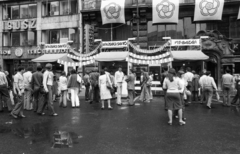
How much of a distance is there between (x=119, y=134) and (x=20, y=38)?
21534 mm

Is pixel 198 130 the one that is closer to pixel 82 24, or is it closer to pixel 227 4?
pixel 227 4

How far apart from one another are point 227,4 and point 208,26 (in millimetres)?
2319

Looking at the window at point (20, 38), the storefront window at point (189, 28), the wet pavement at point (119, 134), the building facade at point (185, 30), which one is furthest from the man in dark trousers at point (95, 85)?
the window at point (20, 38)

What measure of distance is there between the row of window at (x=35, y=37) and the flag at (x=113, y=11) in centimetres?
432

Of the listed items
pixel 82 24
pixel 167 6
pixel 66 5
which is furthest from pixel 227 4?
pixel 66 5

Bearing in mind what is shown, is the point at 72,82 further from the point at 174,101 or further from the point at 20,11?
the point at 20,11

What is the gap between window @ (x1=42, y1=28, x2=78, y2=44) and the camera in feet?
71.0

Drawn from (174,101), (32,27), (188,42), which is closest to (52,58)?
(32,27)

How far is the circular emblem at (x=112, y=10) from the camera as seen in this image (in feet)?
60.2

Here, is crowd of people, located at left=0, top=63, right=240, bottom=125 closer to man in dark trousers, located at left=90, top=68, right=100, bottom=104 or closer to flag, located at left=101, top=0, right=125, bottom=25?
man in dark trousers, located at left=90, top=68, right=100, bottom=104

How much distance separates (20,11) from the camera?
23.0 meters

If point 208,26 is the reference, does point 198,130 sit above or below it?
below

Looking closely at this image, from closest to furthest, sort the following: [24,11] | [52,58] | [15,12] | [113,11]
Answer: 1. [113,11]
2. [52,58]
3. [24,11]
4. [15,12]

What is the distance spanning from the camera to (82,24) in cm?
2075
